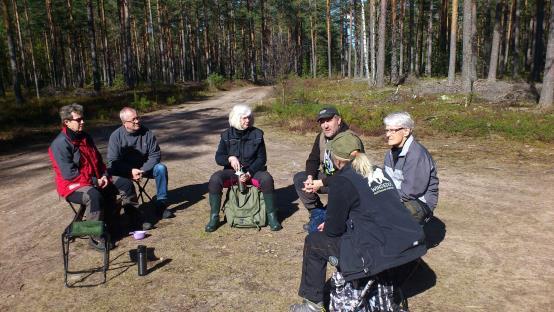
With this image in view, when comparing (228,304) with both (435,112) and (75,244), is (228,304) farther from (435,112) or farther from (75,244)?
(435,112)

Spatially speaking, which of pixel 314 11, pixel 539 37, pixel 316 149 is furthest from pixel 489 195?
pixel 314 11

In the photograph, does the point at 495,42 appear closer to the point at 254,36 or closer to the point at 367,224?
the point at 367,224

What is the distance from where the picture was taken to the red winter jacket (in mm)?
4695

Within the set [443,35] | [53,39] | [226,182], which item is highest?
[53,39]

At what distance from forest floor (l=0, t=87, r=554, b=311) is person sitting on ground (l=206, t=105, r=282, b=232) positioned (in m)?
0.34

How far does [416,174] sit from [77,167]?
3957mm

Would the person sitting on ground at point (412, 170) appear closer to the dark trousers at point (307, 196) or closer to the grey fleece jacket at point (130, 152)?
the dark trousers at point (307, 196)

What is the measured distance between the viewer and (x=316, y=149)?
17.1 ft

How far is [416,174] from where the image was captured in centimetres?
388

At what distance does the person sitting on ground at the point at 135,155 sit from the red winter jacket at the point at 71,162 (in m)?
0.66

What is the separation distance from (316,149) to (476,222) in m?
2.46

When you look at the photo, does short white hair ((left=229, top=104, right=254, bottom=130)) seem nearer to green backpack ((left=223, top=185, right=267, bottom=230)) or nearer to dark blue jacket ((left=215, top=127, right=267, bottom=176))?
dark blue jacket ((left=215, top=127, right=267, bottom=176))

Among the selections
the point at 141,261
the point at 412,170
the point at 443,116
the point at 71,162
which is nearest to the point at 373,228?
the point at 412,170

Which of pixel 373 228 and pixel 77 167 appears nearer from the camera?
pixel 373 228
